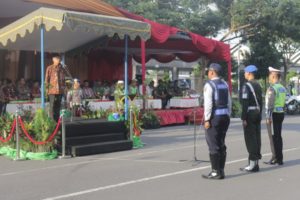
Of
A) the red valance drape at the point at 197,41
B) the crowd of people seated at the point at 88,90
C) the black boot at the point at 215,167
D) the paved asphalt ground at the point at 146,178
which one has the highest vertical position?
the red valance drape at the point at 197,41

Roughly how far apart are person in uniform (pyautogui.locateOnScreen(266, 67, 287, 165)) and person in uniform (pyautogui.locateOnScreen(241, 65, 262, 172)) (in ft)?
2.74

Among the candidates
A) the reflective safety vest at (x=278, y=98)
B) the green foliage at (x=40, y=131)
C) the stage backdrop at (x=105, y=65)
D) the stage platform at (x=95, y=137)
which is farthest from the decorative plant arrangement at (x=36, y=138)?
the stage backdrop at (x=105, y=65)

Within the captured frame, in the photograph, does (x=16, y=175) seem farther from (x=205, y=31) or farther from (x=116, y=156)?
(x=205, y=31)

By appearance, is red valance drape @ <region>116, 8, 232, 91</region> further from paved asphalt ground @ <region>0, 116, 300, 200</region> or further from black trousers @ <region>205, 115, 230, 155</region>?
black trousers @ <region>205, 115, 230, 155</region>

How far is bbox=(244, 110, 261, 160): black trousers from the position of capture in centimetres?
951

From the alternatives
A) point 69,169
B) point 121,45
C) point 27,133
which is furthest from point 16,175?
point 121,45

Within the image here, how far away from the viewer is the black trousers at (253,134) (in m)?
9.51

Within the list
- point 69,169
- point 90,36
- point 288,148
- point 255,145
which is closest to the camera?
point 255,145

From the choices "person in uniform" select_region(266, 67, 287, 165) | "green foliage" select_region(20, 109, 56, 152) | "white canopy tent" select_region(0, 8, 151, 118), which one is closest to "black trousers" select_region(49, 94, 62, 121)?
"white canopy tent" select_region(0, 8, 151, 118)

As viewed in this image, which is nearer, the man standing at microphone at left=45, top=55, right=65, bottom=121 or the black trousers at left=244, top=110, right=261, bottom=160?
the black trousers at left=244, top=110, right=261, bottom=160

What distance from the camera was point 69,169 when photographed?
1027 centimetres

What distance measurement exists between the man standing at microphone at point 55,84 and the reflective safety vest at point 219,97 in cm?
547

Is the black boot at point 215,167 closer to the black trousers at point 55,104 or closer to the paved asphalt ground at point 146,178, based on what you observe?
the paved asphalt ground at point 146,178

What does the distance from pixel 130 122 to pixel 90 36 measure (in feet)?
12.0
